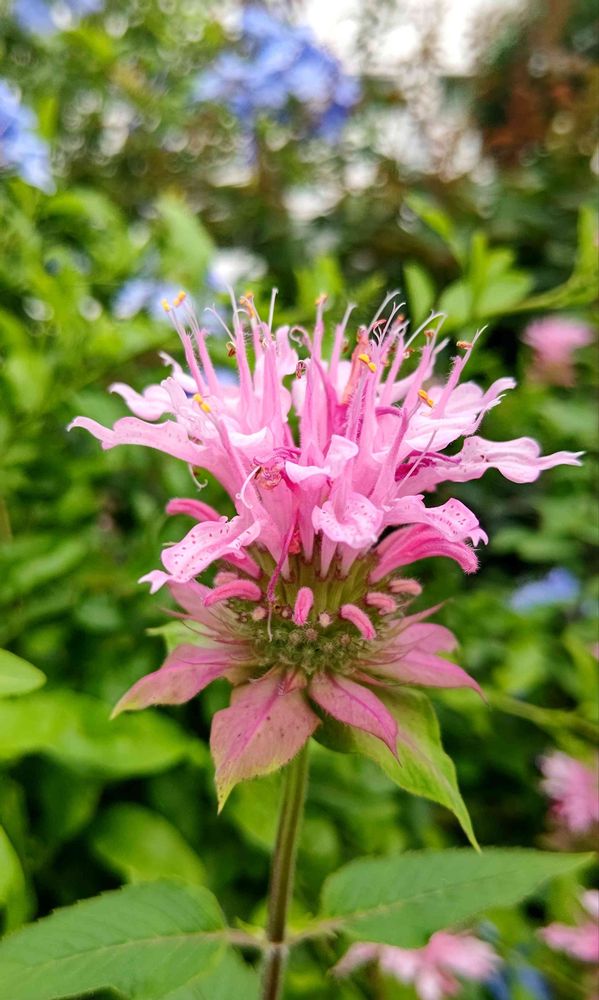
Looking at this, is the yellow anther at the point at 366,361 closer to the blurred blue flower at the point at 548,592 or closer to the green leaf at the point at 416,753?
the green leaf at the point at 416,753

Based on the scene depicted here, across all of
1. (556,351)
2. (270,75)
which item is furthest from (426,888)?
(270,75)

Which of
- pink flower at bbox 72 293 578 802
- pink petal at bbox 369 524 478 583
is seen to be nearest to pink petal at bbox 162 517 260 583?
pink flower at bbox 72 293 578 802

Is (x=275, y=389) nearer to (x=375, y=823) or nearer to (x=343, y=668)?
(x=343, y=668)

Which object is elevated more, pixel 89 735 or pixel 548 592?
pixel 89 735

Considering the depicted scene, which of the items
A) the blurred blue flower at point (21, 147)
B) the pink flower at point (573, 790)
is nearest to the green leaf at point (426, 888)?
the pink flower at point (573, 790)

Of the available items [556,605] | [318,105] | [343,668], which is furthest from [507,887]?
[318,105]

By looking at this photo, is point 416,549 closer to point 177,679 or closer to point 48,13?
point 177,679

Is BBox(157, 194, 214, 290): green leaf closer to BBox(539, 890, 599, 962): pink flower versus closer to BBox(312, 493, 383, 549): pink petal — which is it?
BBox(312, 493, 383, 549): pink petal
